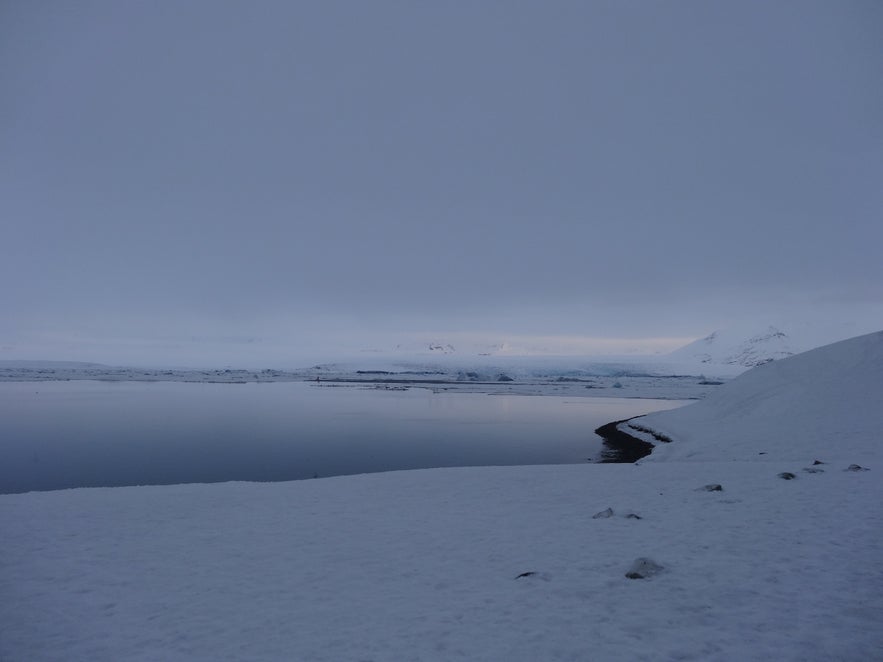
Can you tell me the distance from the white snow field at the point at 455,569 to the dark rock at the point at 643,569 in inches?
4.4

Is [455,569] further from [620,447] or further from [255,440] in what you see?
[255,440]

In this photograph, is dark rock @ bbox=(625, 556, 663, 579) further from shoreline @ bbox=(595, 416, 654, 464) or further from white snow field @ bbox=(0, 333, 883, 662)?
shoreline @ bbox=(595, 416, 654, 464)

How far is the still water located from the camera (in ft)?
80.9

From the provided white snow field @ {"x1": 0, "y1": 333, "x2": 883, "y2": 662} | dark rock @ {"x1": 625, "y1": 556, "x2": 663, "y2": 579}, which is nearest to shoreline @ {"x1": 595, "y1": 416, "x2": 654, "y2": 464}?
white snow field @ {"x1": 0, "y1": 333, "x2": 883, "y2": 662}

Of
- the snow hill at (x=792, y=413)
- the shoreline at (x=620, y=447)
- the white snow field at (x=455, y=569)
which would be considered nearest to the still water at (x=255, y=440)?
the shoreline at (x=620, y=447)

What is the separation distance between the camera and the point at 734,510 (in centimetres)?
1328

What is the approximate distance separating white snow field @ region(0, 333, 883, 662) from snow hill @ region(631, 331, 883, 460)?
619 cm

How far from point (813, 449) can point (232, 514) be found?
77.1 feet

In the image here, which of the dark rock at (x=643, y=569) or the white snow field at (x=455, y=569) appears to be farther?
the dark rock at (x=643, y=569)

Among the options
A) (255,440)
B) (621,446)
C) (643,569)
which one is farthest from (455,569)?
(255,440)

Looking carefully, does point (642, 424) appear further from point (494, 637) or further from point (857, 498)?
point (494, 637)

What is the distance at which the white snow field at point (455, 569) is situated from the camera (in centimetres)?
744

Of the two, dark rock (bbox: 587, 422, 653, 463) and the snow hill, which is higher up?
the snow hill

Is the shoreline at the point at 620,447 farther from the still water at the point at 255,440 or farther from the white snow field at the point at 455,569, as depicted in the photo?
the white snow field at the point at 455,569
